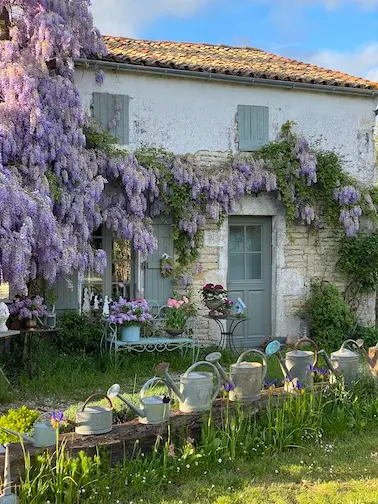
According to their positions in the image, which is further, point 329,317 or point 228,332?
point 329,317

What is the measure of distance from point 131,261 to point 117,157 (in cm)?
142

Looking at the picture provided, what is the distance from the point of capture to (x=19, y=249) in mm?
6078

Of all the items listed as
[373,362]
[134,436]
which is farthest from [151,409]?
[373,362]

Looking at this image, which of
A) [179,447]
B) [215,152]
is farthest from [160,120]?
[179,447]

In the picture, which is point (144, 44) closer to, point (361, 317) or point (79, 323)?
point (79, 323)

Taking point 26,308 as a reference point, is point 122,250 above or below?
above

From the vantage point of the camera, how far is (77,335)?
7555 mm

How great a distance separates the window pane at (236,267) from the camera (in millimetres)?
8953

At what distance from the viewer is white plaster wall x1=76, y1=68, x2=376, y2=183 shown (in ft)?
27.2

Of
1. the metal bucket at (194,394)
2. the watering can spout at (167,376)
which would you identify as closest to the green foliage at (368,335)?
the metal bucket at (194,394)

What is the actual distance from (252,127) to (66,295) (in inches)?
136

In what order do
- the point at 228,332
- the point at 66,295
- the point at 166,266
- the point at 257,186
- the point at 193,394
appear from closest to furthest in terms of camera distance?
the point at 193,394, the point at 66,295, the point at 166,266, the point at 228,332, the point at 257,186

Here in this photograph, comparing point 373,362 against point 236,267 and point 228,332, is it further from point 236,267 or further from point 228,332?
point 236,267

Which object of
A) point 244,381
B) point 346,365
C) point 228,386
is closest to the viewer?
point 228,386
